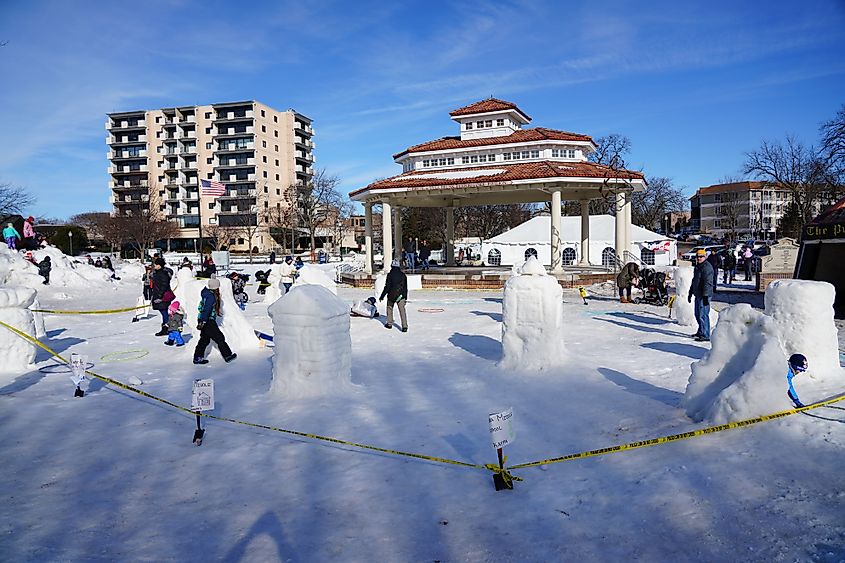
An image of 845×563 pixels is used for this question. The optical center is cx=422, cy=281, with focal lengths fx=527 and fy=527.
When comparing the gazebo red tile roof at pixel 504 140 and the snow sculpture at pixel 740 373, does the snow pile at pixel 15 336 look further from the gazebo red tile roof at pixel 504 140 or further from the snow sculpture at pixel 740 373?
the gazebo red tile roof at pixel 504 140

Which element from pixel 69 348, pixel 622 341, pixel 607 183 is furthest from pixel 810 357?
pixel 607 183

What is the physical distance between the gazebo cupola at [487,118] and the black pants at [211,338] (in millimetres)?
23066

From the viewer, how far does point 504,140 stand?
1070 inches

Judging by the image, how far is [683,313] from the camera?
39.2ft

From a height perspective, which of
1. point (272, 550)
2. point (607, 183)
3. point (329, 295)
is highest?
point (607, 183)

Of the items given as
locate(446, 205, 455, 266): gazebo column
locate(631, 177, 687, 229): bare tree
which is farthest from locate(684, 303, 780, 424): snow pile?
locate(631, 177, 687, 229): bare tree

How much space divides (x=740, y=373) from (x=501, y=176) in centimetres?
1848

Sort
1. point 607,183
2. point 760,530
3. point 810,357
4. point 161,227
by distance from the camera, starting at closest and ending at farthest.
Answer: point 760,530 < point 810,357 < point 607,183 < point 161,227

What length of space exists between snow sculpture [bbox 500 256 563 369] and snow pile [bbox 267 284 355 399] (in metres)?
2.73

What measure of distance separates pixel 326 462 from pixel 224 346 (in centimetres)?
486

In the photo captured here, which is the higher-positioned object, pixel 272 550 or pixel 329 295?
pixel 329 295

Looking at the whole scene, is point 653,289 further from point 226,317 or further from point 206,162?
point 206,162

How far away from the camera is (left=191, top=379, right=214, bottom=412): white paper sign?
17.4 feet

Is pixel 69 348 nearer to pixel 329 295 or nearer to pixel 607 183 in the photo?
pixel 329 295
